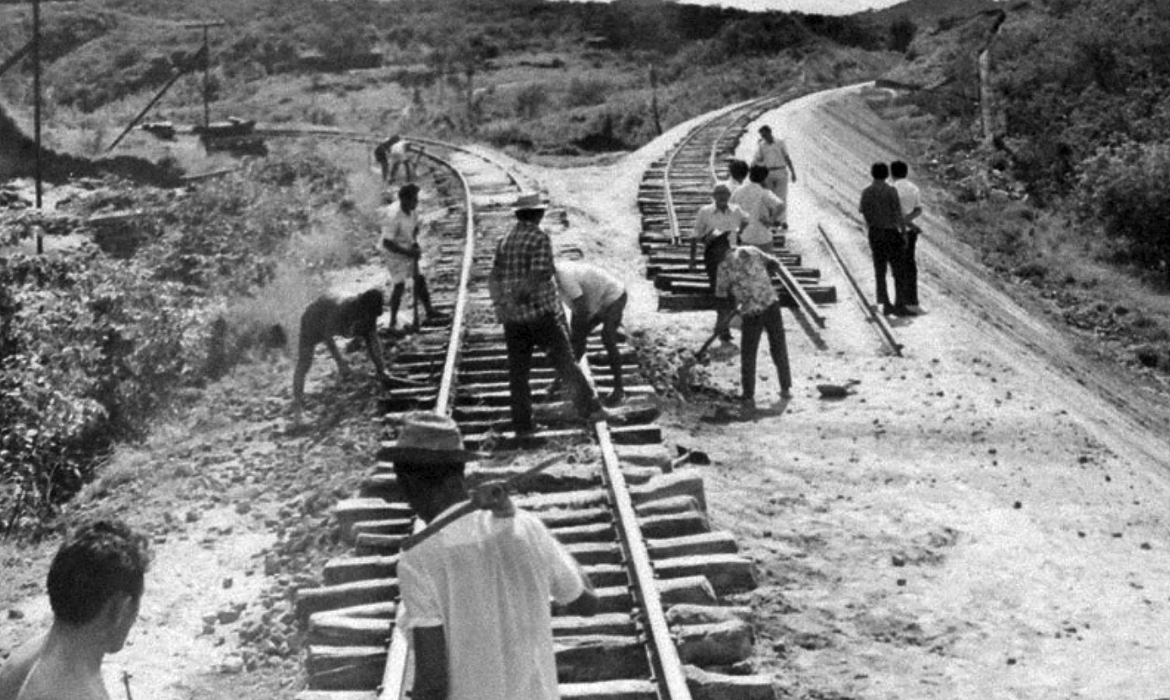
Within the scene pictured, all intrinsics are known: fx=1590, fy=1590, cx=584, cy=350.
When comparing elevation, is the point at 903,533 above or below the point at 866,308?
below

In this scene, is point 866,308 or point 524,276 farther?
point 866,308

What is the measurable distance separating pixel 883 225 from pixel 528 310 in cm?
613

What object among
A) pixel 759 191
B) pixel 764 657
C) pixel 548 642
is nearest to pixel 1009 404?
pixel 759 191

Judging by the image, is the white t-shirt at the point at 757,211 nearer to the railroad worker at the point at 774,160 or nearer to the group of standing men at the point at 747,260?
the group of standing men at the point at 747,260

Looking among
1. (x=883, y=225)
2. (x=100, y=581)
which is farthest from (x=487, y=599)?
(x=883, y=225)

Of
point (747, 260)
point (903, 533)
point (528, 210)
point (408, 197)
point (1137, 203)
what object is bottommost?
point (903, 533)

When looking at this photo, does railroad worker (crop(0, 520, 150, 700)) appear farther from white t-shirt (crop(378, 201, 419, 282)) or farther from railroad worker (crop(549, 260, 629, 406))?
white t-shirt (crop(378, 201, 419, 282))

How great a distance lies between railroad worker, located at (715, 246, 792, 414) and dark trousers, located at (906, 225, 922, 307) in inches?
142

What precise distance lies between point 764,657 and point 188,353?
29.2ft

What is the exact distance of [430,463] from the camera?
4.37 metres

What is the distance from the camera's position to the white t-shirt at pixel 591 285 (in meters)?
11.2

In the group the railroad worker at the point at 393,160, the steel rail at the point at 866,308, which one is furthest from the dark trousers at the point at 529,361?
the railroad worker at the point at 393,160

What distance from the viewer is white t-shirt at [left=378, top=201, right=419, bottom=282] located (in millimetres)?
13969

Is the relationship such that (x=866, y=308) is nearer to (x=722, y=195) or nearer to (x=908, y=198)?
(x=908, y=198)
